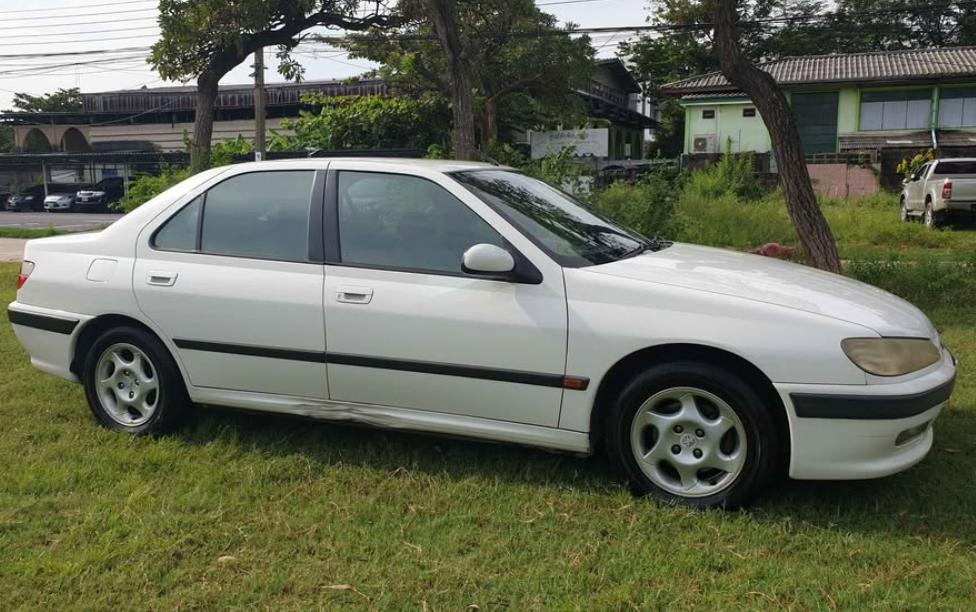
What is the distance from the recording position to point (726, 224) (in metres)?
13.8

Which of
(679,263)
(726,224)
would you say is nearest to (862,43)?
(726,224)

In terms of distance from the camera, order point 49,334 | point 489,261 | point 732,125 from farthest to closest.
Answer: point 732,125, point 49,334, point 489,261


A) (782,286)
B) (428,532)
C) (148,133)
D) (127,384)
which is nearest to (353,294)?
(428,532)

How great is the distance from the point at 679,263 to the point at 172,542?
2.50 metres

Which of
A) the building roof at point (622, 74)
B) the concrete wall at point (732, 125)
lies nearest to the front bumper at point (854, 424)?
the concrete wall at point (732, 125)

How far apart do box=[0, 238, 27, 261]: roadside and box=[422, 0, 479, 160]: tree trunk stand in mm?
8580

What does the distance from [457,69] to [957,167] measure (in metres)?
11.7

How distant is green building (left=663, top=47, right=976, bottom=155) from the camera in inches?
1117

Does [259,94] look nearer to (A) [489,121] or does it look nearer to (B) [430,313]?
(A) [489,121]

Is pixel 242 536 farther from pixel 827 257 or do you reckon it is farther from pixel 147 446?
pixel 827 257

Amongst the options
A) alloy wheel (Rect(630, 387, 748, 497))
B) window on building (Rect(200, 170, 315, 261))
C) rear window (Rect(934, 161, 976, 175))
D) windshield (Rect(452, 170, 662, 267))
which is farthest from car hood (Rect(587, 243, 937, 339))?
rear window (Rect(934, 161, 976, 175))

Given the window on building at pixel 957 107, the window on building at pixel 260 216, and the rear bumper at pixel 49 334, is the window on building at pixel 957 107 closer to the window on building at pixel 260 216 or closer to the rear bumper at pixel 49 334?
the window on building at pixel 260 216

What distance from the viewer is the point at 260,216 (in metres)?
4.33

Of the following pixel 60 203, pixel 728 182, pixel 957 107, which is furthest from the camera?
pixel 60 203
